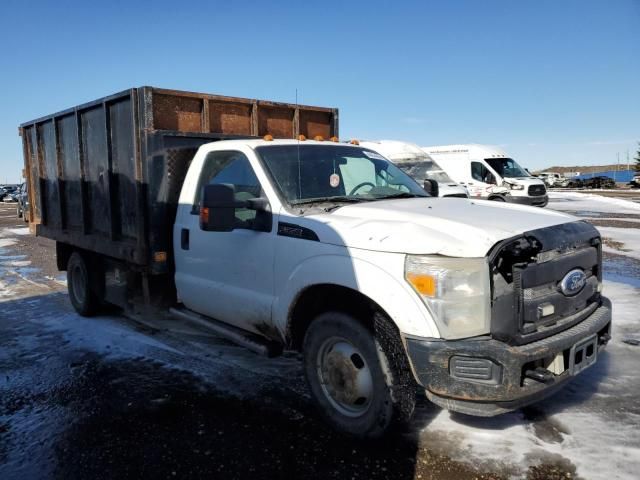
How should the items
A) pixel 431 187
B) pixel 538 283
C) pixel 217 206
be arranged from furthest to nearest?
pixel 431 187
pixel 217 206
pixel 538 283

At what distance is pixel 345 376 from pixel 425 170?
13701 mm

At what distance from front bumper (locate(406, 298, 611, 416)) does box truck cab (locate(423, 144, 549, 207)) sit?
15808mm

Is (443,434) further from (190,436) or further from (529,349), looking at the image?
(190,436)

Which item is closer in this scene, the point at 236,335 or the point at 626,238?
the point at 236,335

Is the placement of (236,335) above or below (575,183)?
below

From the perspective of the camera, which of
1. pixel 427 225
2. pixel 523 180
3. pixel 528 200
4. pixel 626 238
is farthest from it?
pixel 523 180

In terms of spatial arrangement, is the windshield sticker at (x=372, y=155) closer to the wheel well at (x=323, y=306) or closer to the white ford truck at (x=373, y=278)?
the white ford truck at (x=373, y=278)

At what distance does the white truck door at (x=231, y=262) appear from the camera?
12.6 ft

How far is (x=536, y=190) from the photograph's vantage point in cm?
1844

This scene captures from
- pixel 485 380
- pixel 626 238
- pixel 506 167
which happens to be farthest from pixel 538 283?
pixel 506 167

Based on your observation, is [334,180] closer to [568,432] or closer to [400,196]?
[400,196]

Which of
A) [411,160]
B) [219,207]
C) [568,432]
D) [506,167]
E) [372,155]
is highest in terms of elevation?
[411,160]

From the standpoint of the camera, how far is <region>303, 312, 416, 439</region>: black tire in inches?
120

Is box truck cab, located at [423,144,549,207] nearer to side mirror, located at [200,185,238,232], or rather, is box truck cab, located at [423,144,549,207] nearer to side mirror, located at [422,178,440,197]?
side mirror, located at [422,178,440,197]
